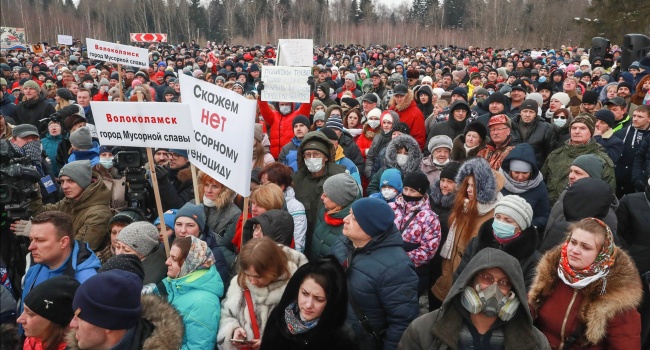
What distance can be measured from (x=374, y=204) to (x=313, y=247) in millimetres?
1382

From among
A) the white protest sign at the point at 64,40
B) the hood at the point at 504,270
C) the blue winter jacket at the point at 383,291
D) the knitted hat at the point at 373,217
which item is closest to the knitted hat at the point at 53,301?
the blue winter jacket at the point at 383,291

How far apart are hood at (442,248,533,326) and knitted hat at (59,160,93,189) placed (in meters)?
3.39

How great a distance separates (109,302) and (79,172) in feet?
7.88

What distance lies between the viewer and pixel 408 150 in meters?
5.57

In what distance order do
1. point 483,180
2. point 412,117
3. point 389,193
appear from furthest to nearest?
point 412,117 → point 389,193 → point 483,180

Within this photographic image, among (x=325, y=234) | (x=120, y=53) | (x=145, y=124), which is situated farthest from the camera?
(x=120, y=53)

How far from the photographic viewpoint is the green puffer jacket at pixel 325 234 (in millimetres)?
4086

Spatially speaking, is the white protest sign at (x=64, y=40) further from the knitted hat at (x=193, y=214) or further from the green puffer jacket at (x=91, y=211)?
the knitted hat at (x=193, y=214)

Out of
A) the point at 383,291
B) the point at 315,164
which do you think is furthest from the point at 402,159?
the point at 383,291

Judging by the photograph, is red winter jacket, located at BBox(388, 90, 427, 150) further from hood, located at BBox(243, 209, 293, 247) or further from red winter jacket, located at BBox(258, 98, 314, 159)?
hood, located at BBox(243, 209, 293, 247)

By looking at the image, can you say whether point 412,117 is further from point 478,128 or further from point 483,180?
point 483,180

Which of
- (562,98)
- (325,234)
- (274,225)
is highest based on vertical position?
(562,98)

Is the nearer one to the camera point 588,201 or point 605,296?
point 605,296

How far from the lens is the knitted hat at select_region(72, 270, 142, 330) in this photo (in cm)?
238
